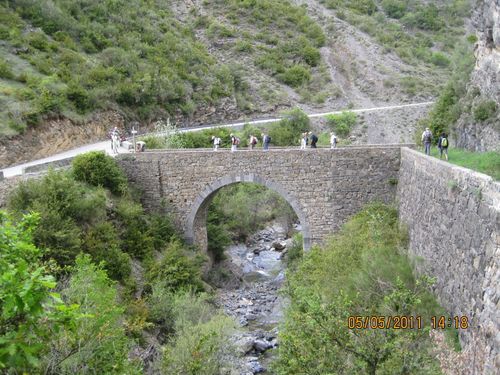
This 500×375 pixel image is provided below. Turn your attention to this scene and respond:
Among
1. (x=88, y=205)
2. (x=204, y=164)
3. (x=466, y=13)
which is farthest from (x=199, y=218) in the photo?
(x=466, y=13)

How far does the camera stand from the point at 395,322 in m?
9.11

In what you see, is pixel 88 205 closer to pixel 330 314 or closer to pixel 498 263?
pixel 330 314

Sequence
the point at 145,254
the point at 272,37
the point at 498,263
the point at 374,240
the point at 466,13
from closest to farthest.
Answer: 1. the point at 498,263
2. the point at 374,240
3. the point at 145,254
4. the point at 272,37
5. the point at 466,13

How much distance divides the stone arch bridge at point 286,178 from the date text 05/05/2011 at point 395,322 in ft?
35.5

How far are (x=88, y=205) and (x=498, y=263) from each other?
15506mm

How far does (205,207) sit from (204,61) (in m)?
25.0

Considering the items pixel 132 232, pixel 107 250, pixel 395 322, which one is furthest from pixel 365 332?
pixel 132 232

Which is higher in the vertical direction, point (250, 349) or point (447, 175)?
point (447, 175)

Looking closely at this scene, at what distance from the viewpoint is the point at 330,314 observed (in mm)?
9289

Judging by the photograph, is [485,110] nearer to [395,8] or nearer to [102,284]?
[102,284]

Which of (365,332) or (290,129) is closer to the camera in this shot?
(365,332)

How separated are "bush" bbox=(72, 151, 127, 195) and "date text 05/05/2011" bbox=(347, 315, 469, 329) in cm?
1571

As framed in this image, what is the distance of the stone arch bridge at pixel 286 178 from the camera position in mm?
21453

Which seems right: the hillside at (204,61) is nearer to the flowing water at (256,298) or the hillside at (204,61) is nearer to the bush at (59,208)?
the bush at (59,208)
